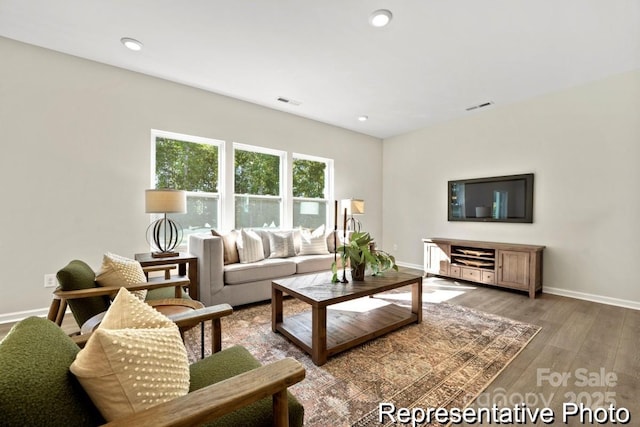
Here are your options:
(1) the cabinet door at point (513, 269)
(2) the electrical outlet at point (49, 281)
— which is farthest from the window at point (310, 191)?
(2) the electrical outlet at point (49, 281)

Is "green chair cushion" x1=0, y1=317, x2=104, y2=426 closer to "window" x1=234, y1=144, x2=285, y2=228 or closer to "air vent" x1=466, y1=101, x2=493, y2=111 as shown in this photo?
"window" x1=234, y1=144, x2=285, y2=228

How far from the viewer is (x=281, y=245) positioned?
3.80 meters

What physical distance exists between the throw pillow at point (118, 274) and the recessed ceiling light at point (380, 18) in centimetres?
272

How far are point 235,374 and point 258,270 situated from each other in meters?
2.12

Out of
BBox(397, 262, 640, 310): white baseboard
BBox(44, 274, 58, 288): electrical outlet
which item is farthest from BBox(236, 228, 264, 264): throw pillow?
BBox(397, 262, 640, 310): white baseboard

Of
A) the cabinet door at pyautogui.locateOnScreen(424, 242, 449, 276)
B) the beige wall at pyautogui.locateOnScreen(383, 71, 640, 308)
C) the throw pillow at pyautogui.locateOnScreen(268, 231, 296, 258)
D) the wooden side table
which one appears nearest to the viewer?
the wooden side table

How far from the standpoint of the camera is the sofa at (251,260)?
288 cm

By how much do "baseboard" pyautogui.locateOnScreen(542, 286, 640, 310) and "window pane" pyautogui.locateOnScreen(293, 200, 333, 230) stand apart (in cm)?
337

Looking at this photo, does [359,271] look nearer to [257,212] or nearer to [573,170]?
[257,212]

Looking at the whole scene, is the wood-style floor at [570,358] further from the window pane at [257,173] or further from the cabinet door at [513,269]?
the window pane at [257,173]

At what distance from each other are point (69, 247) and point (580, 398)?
4.45 meters

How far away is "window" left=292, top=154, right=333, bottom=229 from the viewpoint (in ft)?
15.3

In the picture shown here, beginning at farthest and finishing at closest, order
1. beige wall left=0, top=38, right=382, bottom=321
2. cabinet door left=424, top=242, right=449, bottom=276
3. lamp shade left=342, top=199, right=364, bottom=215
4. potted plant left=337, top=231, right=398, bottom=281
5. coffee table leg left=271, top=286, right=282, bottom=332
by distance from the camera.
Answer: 1. lamp shade left=342, top=199, right=364, bottom=215
2. cabinet door left=424, top=242, right=449, bottom=276
3. beige wall left=0, top=38, right=382, bottom=321
4. potted plant left=337, top=231, right=398, bottom=281
5. coffee table leg left=271, top=286, right=282, bottom=332

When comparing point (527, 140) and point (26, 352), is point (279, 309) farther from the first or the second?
point (527, 140)
